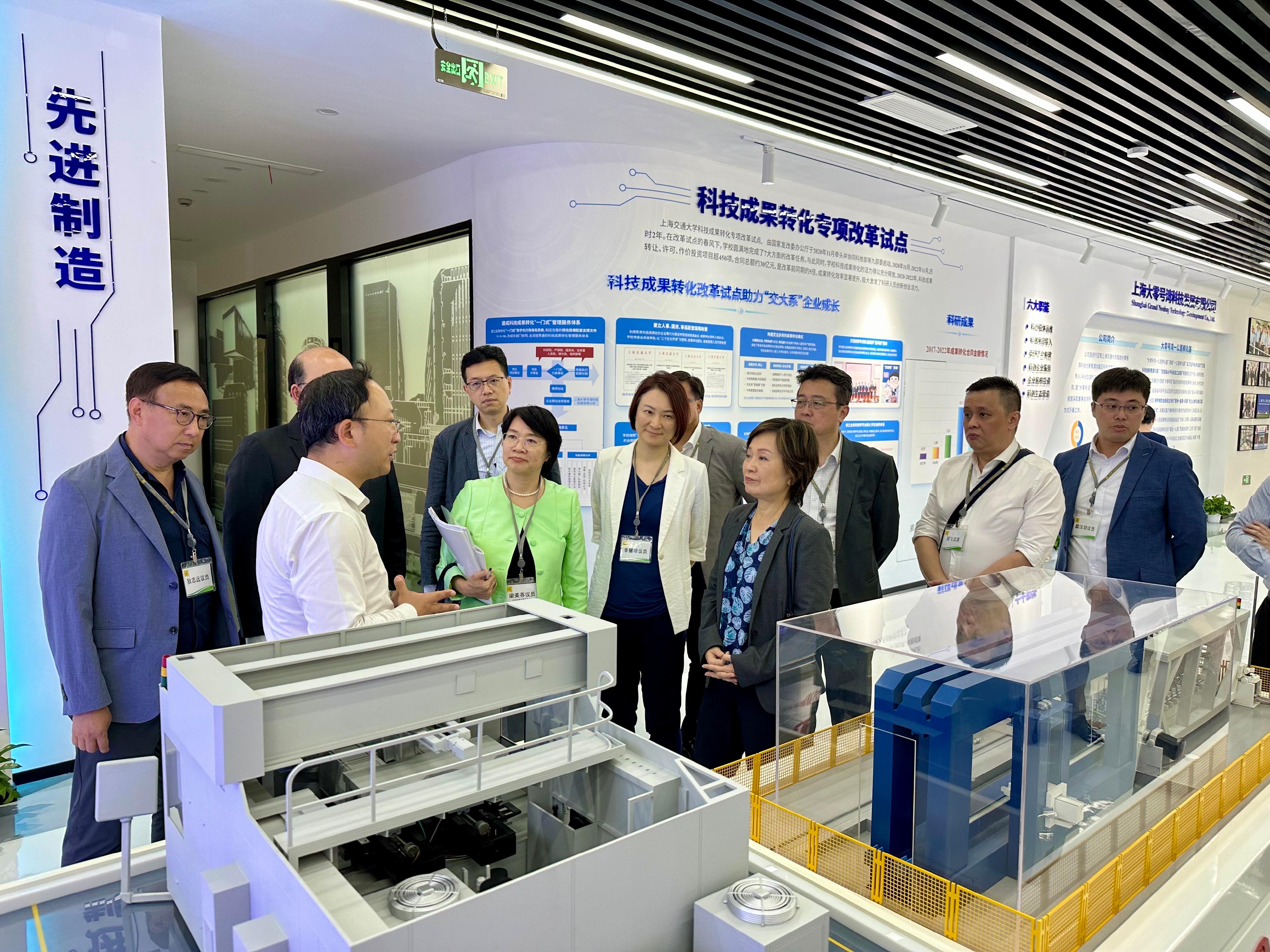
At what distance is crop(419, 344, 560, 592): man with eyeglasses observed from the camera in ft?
11.8

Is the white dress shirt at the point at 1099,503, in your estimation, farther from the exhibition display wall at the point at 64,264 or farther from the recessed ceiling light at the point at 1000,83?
the exhibition display wall at the point at 64,264

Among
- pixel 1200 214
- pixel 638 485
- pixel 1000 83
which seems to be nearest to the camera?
pixel 638 485

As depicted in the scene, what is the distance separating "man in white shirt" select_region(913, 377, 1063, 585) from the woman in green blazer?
1228 mm

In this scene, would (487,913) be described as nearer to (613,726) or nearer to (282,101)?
(613,726)

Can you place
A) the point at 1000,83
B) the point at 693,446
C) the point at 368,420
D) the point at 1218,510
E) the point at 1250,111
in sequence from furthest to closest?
1. the point at 1218,510
2. the point at 1250,111
3. the point at 1000,83
4. the point at 693,446
5. the point at 368,420

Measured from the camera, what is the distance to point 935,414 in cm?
693

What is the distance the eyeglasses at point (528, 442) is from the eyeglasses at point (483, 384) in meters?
1.02

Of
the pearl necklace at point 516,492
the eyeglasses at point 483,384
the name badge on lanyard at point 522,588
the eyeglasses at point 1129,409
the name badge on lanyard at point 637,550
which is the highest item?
the eyeglasses at point 483,384

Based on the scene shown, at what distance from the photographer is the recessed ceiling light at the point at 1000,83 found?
3592 mm

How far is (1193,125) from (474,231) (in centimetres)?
411

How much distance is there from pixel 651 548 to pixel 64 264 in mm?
2502

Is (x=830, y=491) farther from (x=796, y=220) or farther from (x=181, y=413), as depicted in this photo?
(x=796, y=220)

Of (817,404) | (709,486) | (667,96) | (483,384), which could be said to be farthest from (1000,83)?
(483,384)

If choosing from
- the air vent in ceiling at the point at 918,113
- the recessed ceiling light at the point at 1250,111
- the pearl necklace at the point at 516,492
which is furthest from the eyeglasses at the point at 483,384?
the recessed ceiling light at the point at 1250,111
